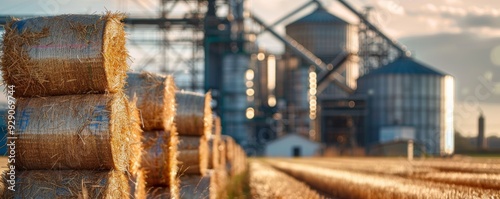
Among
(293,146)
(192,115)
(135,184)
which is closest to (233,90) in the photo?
(293,146)

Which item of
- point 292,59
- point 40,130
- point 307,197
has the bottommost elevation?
point 307,197

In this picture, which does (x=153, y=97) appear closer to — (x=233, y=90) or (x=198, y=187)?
(x=198, y=187)

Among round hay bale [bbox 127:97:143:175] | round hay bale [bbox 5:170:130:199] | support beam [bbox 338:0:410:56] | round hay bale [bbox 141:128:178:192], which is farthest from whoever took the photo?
support beam [bbox 338:0:410:56]

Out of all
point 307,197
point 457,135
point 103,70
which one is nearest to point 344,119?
point 457,135

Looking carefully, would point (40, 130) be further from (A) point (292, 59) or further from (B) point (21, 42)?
(A) point (292, 59)

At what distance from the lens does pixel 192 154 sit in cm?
1385

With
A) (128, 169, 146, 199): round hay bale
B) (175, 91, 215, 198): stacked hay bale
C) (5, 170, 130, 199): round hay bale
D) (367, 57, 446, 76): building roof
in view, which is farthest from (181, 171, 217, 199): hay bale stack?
(367, 57, 446, 76): building roof

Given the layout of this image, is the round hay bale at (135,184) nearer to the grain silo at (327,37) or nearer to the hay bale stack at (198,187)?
the hay bale stack at (198,187)

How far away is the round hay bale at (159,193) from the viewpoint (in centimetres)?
1062

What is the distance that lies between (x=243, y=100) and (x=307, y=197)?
42.3 meters

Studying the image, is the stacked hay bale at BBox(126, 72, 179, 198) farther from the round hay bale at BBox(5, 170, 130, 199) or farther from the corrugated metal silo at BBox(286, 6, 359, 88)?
the corrugated metal silo at BBox(286, 6, 359, 88)

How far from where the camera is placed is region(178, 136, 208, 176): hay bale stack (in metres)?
13.8

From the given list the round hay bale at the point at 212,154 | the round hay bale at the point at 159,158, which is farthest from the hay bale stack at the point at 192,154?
the round hay bale at the point at 212,154

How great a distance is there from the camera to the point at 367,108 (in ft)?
209
